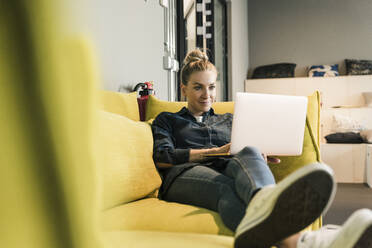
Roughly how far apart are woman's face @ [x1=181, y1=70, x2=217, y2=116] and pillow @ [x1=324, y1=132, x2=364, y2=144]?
9.20 feet

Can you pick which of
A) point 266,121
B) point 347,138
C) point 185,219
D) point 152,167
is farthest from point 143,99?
point 347,138

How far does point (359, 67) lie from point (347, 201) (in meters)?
3.13

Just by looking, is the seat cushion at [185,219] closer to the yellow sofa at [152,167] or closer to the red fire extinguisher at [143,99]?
the yellow sofa at [152,167]

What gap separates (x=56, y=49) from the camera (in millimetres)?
91

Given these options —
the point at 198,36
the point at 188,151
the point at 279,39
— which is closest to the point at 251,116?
the point at 188,151

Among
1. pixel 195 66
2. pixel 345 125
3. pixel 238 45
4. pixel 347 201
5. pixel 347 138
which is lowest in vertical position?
pixel 347 201

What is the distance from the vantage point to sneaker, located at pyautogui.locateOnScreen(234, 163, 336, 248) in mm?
542

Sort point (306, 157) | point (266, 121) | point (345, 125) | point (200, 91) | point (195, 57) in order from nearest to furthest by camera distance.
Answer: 1. point (266, 121)
2. point (306, 157)
3. point (200, 91)
4. point (195, 57)
5. point (345, 125)

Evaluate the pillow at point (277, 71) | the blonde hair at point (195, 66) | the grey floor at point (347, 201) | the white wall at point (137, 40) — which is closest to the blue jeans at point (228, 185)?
the white wall at point (137, 40)

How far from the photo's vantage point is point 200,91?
1.51 m

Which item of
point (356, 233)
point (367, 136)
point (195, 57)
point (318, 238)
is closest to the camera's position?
point (356, 233)

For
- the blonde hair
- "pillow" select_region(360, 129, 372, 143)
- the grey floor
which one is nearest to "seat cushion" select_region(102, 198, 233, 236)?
the blonde hair

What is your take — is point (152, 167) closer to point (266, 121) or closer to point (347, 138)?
point (266, 121)

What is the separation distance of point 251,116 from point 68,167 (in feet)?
3.54
